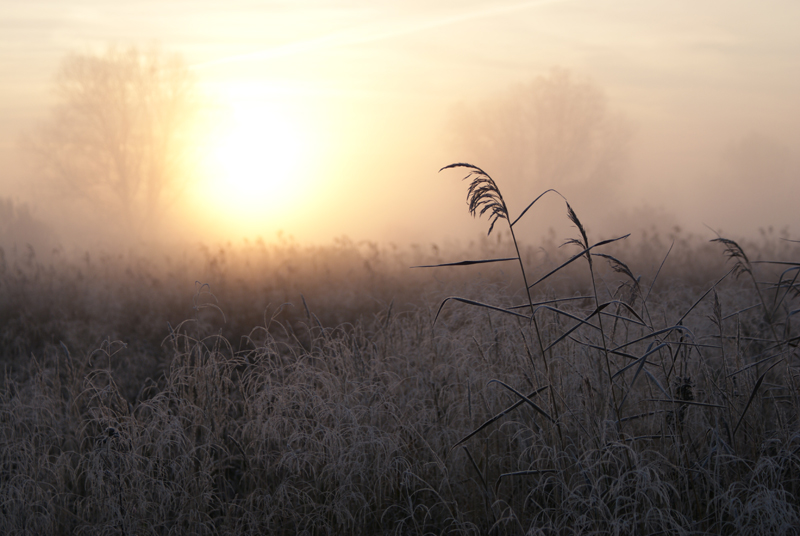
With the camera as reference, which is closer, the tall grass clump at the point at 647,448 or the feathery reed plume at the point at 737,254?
the tall grass clump at the point at 647,448

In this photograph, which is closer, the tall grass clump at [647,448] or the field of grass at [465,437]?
the tall grass clump at [647,448]

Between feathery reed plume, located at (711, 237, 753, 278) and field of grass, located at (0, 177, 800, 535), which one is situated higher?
feathery reed plume, located at (711, 237, 753, 278)

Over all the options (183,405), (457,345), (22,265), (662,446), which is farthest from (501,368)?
(22,265)

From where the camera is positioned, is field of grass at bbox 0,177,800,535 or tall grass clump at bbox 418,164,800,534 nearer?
tall grass clump at bbox 418,164,800,534

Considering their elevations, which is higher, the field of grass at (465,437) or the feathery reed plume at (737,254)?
the feathery reed plume at (737,254)

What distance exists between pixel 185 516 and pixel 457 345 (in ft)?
7.16

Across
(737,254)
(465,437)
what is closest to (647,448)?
(737,254)

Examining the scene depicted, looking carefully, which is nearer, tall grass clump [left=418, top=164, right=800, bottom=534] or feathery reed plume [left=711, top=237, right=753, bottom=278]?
tall grass clump [left=418, top=164, right=800, bottom=534]

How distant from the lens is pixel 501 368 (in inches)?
159

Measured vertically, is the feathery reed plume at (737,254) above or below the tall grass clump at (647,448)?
above

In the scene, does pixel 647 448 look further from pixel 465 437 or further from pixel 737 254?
pixel 465 437

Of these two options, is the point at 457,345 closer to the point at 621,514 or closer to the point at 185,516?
the point at 621,514

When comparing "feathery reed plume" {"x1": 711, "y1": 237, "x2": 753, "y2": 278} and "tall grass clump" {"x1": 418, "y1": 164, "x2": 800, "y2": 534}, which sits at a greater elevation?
"feathery reed plume" {"x1": 711, "y1": 237, "x2": 753, "y2": 278}

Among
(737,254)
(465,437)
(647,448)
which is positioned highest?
(737,254)
